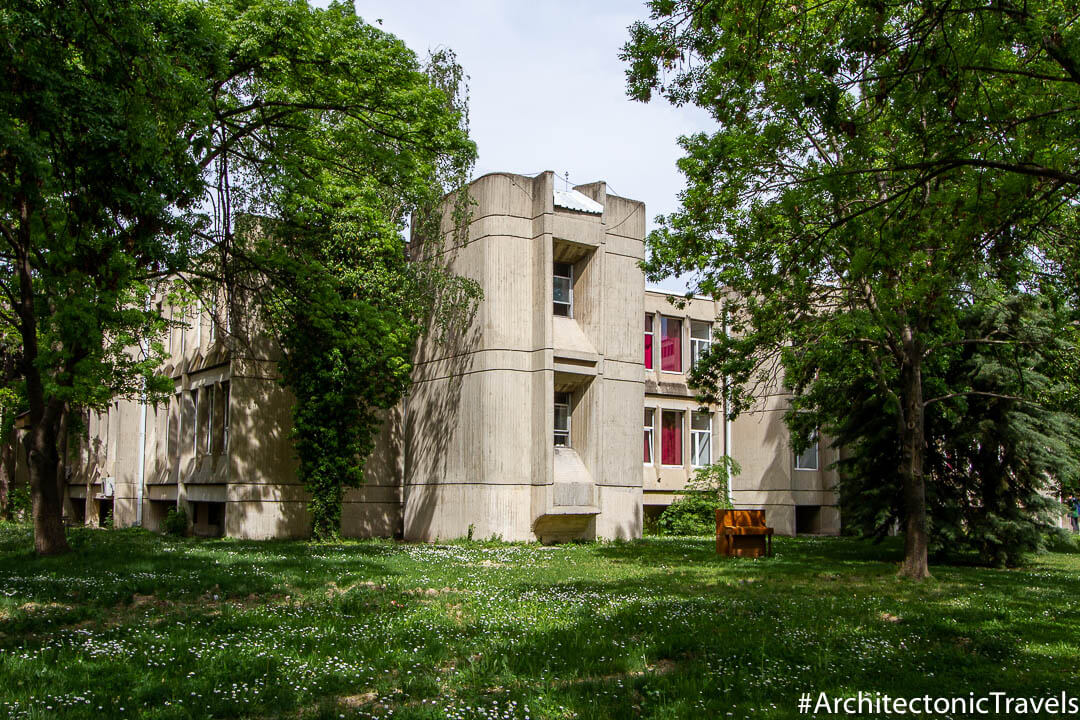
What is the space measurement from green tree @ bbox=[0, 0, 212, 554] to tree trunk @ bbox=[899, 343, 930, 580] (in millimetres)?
13844

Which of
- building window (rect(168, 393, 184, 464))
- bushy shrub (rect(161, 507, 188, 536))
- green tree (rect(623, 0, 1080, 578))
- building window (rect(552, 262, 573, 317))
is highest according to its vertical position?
building window (rect(552, 262, 573, 317))

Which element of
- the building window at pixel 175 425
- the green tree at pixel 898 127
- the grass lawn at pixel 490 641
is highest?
the green tree at pixel 898 127

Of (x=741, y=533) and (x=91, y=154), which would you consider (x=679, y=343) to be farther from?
(x=91, y=154)

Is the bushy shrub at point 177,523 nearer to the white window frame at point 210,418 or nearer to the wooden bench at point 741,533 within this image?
the white window frame at point 210,418

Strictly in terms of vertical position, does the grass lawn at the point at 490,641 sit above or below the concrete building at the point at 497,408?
below

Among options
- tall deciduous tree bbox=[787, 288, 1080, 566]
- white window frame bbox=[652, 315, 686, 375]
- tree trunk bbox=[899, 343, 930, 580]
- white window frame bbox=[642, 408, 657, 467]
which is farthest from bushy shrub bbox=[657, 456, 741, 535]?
tree trunk bbox=[899, 343, 930, 580]

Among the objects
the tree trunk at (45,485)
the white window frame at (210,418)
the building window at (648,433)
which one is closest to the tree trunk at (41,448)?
the tree trunk at (45,485)

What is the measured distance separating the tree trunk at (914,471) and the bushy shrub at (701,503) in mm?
16531

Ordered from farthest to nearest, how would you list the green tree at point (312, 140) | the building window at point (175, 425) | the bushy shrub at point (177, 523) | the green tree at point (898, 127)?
the building window at point (175, 425)
the bushy shrub at point (177, 523)
the green tree at point (312, 140)
the green tree at point (898, 127)

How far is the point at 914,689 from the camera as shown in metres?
7.68

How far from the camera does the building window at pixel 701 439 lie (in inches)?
1518

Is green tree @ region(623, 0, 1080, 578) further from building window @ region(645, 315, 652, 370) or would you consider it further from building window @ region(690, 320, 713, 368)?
building window @ region(690, 320, 713, 368)

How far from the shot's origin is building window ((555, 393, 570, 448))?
28438 millimetres

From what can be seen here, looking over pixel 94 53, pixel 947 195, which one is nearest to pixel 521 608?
pixel 947 195
